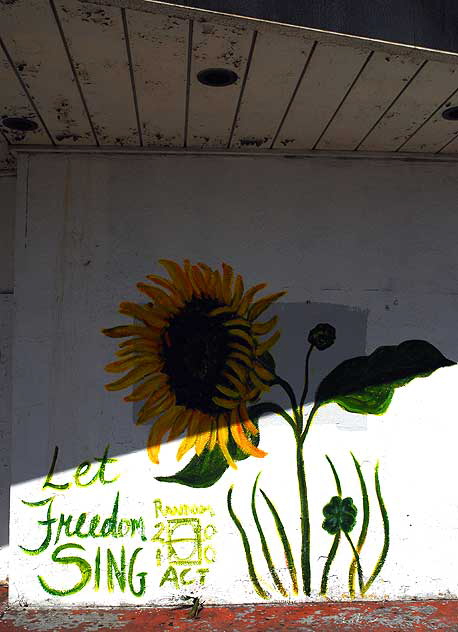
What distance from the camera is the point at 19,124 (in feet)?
13.7

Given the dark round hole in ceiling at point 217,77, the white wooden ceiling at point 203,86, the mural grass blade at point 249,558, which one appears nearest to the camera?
the white wooden ceiling at point 203,86

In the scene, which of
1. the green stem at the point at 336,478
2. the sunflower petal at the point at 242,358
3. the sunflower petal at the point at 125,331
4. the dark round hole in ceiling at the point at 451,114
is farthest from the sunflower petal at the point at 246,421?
the dark round hole in ceiling at the point at 451,114

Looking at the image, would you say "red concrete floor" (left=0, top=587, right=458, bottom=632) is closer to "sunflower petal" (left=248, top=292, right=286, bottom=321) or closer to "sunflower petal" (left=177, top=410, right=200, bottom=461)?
"sunflower petal" (left=177, top=410, right=200, bottom=461)

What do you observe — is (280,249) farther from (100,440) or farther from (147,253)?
(100,440)

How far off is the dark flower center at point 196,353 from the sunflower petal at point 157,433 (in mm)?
96

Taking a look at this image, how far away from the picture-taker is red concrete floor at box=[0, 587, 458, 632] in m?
3.93

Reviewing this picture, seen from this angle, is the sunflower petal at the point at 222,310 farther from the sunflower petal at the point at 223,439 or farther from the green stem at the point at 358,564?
the green stem at the point at 358,564

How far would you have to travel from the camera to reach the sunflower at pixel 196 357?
4.36 m

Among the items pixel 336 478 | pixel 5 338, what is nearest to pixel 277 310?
pixel 336 478

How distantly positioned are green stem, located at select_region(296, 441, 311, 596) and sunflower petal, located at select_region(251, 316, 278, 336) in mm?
662

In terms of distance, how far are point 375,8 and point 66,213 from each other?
2.20m

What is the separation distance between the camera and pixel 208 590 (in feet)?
14.0

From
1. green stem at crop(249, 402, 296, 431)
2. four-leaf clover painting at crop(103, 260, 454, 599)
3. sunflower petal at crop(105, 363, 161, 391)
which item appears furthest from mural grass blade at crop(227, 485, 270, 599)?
sunflower petal at crop(105, 363, 161, 391)

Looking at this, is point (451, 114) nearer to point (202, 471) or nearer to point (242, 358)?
point (242, 358)
